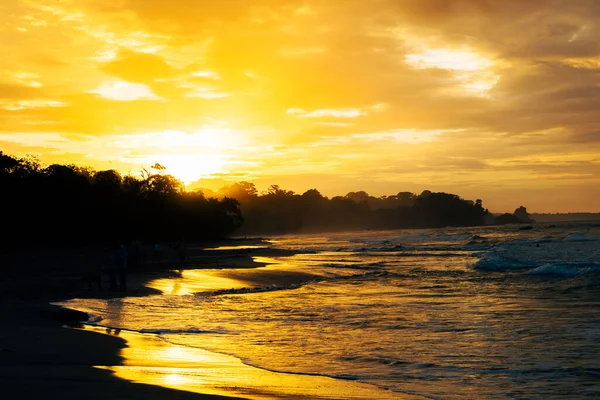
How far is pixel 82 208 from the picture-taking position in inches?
2803

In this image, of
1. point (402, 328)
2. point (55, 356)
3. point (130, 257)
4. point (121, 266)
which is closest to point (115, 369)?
point (55, 356)

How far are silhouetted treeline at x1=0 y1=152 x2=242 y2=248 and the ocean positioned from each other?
28316 mm

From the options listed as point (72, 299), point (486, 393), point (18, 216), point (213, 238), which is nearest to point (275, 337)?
point (486, 393)

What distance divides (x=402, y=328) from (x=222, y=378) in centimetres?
670

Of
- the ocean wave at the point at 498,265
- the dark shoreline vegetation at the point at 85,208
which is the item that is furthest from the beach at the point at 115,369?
the dark shoreline vegetation at the point at 85,208

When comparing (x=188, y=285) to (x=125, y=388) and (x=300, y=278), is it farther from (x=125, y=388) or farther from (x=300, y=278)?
(x=125, y=388)

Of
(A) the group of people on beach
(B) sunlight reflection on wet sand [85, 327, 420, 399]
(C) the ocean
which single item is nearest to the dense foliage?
(A) the group of people on beach

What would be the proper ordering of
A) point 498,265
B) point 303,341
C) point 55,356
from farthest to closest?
1. point 498,265
2. point 303,341
3. point 55,356

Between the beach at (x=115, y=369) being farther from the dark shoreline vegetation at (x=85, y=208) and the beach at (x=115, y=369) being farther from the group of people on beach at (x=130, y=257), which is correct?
the dark shoreline vegetation at (x=85, y=208)

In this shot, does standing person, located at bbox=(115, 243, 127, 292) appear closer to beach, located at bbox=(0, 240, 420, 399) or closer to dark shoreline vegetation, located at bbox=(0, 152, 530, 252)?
beach, located at bbox=(0, 240, 420, 399)

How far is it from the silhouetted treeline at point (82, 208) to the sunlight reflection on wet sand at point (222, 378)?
38414 millimetres

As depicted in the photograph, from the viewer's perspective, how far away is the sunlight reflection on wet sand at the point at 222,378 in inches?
347

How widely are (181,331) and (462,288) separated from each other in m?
14.7

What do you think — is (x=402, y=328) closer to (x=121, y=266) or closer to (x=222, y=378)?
(x=222, y=378)
